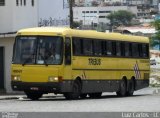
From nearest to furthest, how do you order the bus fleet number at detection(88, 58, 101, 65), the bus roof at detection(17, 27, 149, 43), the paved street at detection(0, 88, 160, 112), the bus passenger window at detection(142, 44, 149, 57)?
the paved street at detection(0, 88, 160, 112) < the bus roof at detection(17, 27, 149, 43) < the bus fleet number at detection(88, 58, 101, 65) < the bus passenger window at detection(142, 44, 149, 57)

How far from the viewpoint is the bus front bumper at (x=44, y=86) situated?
29.2m

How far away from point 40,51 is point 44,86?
1.47 metres

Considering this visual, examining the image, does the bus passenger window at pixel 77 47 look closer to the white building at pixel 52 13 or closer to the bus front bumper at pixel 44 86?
the bus front bumper at pixel 44 86

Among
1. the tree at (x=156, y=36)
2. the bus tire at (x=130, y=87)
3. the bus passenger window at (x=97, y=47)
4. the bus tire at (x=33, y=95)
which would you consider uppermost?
the bus passenger window at (x=97, y=47)

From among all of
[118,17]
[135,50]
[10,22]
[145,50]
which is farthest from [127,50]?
[118,17]

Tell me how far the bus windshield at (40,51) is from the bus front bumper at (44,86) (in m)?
0.87

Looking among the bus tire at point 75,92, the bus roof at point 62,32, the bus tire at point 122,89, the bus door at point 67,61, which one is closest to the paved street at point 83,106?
the bus door at point 67,61

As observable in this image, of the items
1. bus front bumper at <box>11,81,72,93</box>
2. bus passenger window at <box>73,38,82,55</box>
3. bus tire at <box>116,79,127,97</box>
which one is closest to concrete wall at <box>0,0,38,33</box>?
bus tire at <box>116,79,127,97</box>

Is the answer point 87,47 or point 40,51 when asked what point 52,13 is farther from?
point 40,51

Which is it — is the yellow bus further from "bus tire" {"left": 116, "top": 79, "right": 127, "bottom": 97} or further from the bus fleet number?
"bus tire" {"left": 116, "top": 79, "right": 127, "bottom": 97}

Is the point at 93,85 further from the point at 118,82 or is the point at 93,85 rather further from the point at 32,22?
the point at 32,22

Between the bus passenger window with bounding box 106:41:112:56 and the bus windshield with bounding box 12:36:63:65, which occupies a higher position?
the bus windshield with bounding box 12:36:63:65

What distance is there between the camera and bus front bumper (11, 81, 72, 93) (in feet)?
95.7

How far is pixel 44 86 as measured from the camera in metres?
29.2
